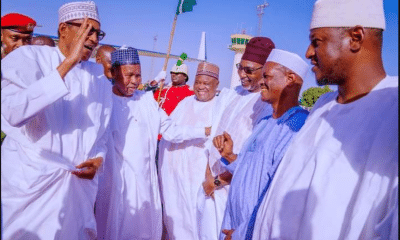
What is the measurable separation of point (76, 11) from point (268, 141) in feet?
5.95

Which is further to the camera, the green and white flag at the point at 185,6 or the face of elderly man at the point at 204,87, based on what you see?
the green and white flag at the point at 185,6

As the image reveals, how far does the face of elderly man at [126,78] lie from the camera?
13.1ft

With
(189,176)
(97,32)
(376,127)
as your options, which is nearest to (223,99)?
(189,176)

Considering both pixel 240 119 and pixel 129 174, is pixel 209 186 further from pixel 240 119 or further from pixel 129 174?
pixel 129 174

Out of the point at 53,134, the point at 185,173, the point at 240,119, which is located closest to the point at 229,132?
the point at 240,119

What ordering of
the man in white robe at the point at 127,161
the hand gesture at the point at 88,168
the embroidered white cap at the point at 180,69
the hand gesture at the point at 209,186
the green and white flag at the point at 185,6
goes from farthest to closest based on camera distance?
1. the embroidered white cap at the point at 180,69
2. the green and white flag at the point at 185,6
3. the man in white robe at the point at 127,161
4. the hand gesture at the point at 209,186
5. the hand gesture at the point at 88,168

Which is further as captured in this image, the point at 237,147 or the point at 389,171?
the point at 237,147

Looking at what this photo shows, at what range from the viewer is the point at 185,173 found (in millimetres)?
4684

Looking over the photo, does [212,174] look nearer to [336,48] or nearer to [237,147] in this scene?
[237,147]

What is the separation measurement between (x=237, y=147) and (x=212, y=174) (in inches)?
19.7

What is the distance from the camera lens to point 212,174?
12.4 ft

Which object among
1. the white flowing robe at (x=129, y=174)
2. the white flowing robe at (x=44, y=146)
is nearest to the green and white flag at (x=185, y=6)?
the white flowing robe at (x=129, y=174)

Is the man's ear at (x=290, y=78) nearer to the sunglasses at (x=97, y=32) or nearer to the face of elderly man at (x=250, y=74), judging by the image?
the face of elderly man at (x=250, y=74)

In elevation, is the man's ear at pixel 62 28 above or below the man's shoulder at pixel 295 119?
above
